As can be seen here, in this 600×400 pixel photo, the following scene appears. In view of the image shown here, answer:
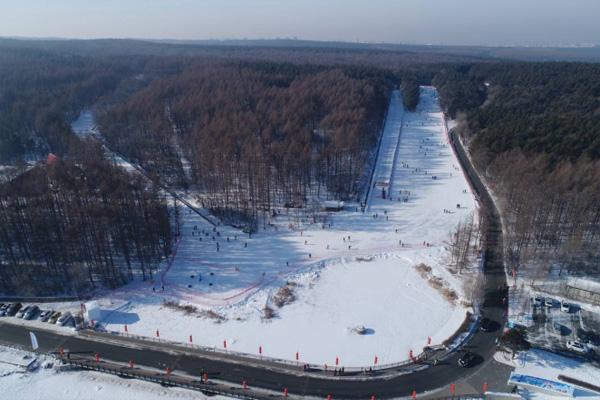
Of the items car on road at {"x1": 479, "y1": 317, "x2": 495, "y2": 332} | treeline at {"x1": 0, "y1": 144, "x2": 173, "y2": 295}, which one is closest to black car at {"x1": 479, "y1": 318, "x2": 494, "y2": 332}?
car on road at {"x1": 479, "y1": 317, "x2": 495, "y2": 332}

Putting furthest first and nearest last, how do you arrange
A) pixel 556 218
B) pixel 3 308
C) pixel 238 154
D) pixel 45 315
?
pixel 238 154, pixel 556 218, pixel 3 308, pixel 45 315

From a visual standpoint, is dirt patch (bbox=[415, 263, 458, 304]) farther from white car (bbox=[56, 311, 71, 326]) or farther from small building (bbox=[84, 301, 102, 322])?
white car (bbox=[56, 311, 71, 326])

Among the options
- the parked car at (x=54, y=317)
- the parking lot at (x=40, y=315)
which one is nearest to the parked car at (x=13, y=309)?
the parking lot at (x=40, y=315)

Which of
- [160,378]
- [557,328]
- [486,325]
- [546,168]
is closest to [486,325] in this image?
[486,325]

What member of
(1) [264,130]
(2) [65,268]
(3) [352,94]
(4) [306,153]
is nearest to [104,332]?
(2) [65,268]

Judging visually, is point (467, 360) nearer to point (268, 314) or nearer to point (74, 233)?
point (268, 314)

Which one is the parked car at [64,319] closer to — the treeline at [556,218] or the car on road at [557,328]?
the car on road at [557,328]
